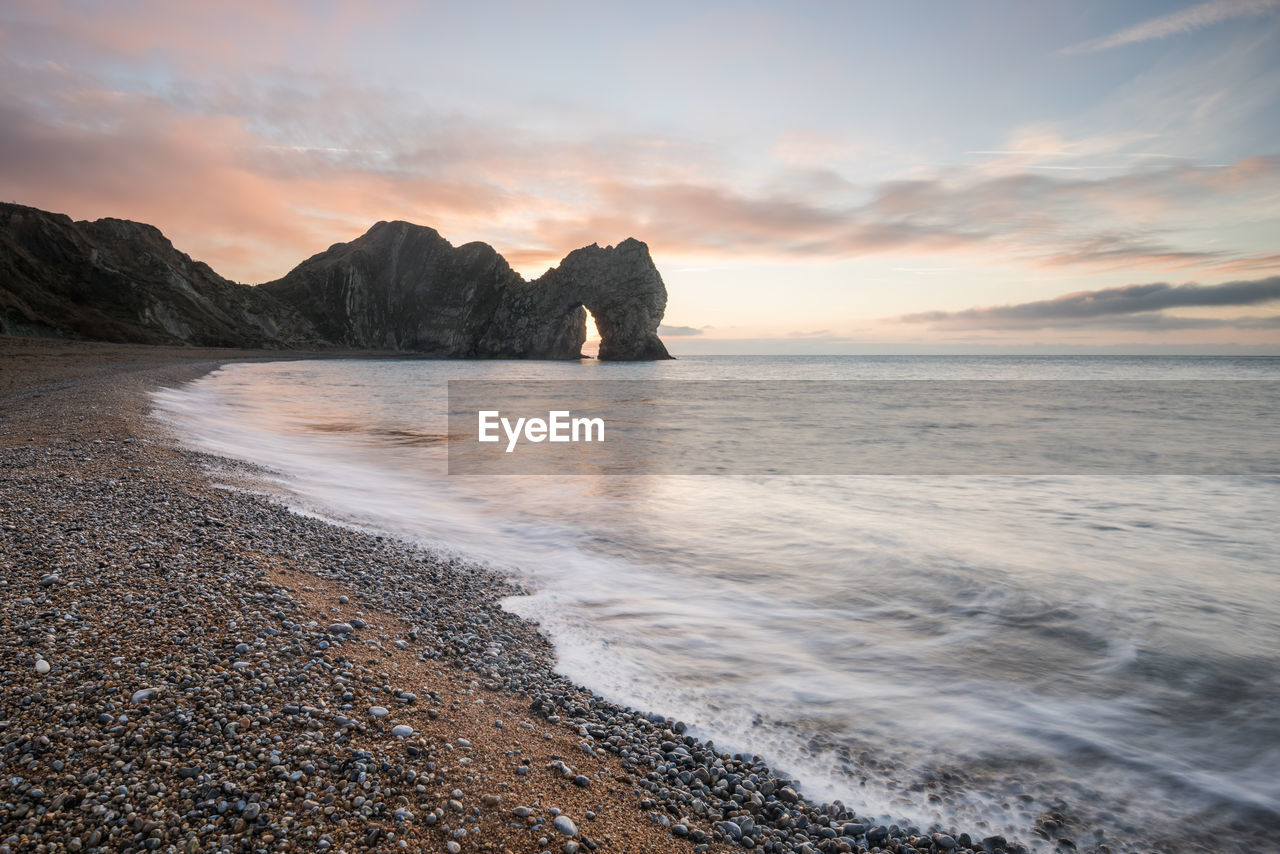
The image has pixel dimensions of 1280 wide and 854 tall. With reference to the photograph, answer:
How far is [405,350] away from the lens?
176 metres

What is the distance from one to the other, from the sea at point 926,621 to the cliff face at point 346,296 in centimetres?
8834

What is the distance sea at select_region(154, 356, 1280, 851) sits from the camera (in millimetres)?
4023

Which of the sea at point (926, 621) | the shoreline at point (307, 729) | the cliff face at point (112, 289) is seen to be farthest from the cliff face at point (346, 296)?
the shoreline at point (307, 729)

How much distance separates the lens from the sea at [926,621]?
402 centimetres

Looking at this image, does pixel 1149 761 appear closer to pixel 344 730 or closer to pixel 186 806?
pixel 344 730

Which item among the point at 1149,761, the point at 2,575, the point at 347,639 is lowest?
the point at 1149,761

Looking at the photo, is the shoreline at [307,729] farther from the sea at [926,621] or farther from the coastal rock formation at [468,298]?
the coastal rock formation at [468,298]

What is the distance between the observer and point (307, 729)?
329cm

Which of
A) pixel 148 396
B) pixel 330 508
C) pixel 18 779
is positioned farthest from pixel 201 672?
pixel 148 396

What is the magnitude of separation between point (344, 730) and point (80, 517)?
4.87 m

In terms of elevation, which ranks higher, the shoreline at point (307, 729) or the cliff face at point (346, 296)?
the cliff face at point (346, 296)

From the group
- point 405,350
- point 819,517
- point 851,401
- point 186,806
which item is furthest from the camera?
point 405,350

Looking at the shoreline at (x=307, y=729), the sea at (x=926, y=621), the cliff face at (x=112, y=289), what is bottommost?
the sea at (x=926, y=621)

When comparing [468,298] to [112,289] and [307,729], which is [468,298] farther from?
[307,729]
